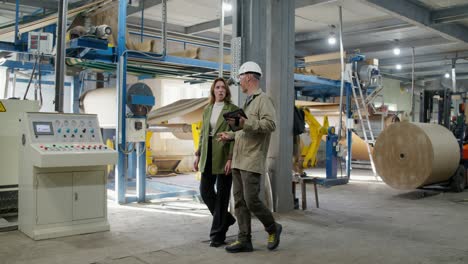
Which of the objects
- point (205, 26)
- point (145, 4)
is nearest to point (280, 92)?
point (145, 4)

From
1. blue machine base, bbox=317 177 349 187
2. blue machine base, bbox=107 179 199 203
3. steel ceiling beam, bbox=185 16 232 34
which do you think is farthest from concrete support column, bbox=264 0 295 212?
steel ceiling beam, bbox=185 16 232 34

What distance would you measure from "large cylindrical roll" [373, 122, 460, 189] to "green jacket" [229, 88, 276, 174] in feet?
15.3

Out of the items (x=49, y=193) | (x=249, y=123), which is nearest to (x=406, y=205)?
(x=249, y=123)

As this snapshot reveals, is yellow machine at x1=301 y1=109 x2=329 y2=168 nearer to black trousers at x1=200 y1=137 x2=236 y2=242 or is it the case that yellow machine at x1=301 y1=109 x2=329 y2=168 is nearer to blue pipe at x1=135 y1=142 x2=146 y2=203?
blue pipe at x1=135 y1=142 x2=146 y2=203

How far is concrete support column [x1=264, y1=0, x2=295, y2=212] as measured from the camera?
20.5 feet

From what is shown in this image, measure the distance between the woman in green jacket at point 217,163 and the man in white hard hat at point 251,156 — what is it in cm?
22

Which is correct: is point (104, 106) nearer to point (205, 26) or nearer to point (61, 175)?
point (61, 175)

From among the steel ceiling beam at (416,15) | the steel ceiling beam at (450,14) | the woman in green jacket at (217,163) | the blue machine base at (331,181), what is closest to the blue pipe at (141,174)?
the woman in green jacket at (217,163)

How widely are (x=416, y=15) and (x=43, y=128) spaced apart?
27.2 feet

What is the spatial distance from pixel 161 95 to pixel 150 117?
4176 millimetres

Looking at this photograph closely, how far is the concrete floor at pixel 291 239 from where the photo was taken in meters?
4.05

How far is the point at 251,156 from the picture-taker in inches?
158

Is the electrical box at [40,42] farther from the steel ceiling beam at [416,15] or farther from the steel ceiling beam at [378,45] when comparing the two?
the steel ceiling beam at [378,45]

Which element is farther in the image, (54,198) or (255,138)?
(54,198)
